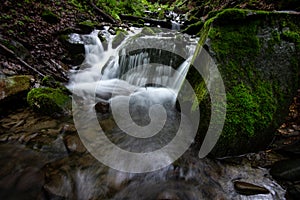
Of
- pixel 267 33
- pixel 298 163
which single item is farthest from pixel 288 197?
pixel 267 33

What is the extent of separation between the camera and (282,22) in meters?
3.37

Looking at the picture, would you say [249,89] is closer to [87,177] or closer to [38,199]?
[87,177]

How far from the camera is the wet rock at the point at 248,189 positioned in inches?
97.1

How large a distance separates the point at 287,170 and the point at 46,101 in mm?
4116

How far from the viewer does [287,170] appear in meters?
2.61

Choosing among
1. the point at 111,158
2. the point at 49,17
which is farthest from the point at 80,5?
the point at 111,158

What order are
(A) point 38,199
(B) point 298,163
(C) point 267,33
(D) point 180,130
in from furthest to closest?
1. (D) point 180,130
2. (C) point 267,33
3. (B) point 298,163
4. (A) point 38,199

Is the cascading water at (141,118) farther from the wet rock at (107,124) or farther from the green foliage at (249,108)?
the green foliage at (249,108)

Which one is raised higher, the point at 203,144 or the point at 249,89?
the point at 249,89

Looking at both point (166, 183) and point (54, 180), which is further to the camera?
point (166, 183)

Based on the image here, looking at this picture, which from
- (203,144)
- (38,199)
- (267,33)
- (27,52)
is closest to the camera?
(38,199)

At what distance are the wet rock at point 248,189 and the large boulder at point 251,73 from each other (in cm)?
49

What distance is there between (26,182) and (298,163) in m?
3.62

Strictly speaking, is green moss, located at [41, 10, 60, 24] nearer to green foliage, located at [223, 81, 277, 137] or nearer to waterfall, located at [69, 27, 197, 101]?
waterfall, located at [69, 27, 197, 101]
